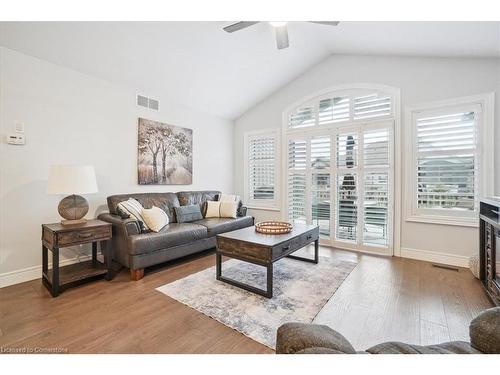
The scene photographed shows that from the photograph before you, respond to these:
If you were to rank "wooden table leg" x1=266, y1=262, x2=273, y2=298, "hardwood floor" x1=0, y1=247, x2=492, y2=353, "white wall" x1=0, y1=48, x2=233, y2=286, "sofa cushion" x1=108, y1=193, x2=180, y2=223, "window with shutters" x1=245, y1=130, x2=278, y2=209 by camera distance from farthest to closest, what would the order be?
"window with shutters" x1=245, y1=130, x2=278, y2=209
"sofa cushion" x1=108, y1=193, x2=180, y2=223
"white wall" x1=0, y1=48, x2=233, y2=286
"wooden table leg" x1=266, y1=262, x2=273, y2=298
"hardwood floor" x1=0, y1=247, x2=492, y2=353

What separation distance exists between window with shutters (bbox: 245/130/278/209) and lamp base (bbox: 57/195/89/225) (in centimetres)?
321

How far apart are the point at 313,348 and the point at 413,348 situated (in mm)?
488

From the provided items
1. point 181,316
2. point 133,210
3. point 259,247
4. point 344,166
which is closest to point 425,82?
point 344,166

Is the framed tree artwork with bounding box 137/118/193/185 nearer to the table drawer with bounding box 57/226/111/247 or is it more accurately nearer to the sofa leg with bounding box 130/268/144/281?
the table drawer with bounding box 57/226/111/247

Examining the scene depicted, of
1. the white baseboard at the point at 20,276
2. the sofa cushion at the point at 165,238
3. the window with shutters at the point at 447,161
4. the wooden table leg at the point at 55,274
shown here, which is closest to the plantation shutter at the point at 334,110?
the window with shutters at the point at 447,161

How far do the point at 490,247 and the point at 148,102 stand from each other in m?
4.67

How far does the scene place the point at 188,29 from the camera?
300 centimetres

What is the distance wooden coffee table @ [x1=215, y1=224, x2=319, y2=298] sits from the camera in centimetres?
235

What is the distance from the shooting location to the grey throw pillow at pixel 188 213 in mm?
3805

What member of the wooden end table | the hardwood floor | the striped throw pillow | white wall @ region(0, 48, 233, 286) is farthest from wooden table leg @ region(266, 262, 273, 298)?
white wall @ region(0, 48, 233, 286)

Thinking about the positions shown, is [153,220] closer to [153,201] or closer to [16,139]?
[153,201]
